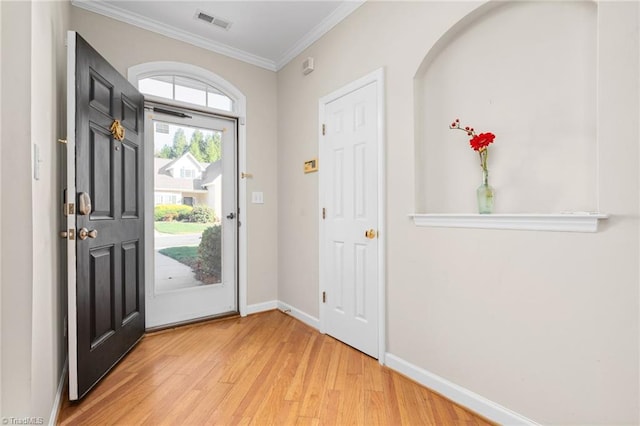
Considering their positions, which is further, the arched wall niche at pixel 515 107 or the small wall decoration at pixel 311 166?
the small wall decoration at pixel 311 166

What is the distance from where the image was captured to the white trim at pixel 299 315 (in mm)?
2879

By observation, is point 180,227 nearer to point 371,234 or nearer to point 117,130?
point 117,130

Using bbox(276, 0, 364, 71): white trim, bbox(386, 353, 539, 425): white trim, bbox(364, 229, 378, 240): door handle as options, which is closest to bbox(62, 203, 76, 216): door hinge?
bbox(364, 229, 378, 240): door handle

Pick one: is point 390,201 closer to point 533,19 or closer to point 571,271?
point 571,271

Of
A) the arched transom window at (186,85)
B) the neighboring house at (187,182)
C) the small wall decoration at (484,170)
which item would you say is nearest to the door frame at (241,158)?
the arched transom window at (186,85)

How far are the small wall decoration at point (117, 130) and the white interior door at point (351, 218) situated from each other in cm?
158

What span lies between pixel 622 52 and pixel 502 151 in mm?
590

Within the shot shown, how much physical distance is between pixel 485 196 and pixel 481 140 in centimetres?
31

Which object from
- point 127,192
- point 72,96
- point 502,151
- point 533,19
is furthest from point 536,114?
point 127,192

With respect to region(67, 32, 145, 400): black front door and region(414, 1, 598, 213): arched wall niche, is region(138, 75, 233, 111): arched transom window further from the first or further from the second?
region(414, 1, 598, 213): arched wall niche

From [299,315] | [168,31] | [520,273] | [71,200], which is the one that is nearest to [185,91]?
[168,31]

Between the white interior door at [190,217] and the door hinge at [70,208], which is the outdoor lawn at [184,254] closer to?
the white interior door at [190,217]

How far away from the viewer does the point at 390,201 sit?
7.10 ft

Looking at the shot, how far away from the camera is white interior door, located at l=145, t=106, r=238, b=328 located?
9.30 feet
